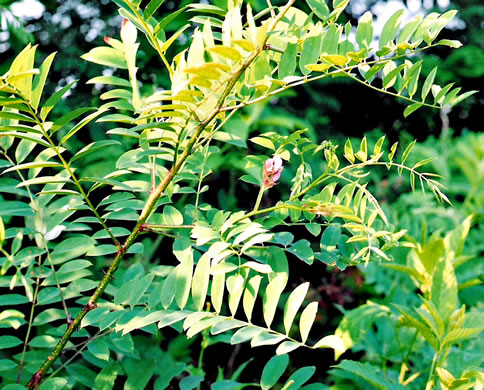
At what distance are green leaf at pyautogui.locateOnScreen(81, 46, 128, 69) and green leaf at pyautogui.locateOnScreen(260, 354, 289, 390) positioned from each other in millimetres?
448

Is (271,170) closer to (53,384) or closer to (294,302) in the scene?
(294,302)

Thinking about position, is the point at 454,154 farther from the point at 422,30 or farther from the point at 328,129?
the point at 422,30

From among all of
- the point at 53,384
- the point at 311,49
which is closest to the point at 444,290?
the point at 311,49

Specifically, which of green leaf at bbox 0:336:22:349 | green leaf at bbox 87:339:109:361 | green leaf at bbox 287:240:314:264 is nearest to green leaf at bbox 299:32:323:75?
green leaf at bbox 287:240:314:264

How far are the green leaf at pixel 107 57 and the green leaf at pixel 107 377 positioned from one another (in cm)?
42

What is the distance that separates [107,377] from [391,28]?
0.61m

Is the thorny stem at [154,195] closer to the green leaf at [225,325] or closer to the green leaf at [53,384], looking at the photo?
the green leaf at [53,384]

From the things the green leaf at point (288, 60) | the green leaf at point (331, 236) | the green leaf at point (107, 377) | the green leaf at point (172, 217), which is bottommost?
the green leaf at point (107, 377)

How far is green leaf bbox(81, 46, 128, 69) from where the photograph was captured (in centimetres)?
70

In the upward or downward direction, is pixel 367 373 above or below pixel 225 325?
below

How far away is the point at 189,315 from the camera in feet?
2.00

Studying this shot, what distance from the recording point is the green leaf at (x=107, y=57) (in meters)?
0.70

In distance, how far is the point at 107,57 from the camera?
72cm

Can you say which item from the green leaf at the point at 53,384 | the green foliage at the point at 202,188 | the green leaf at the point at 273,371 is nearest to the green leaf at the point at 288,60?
the green foliage at the point at 202,188
